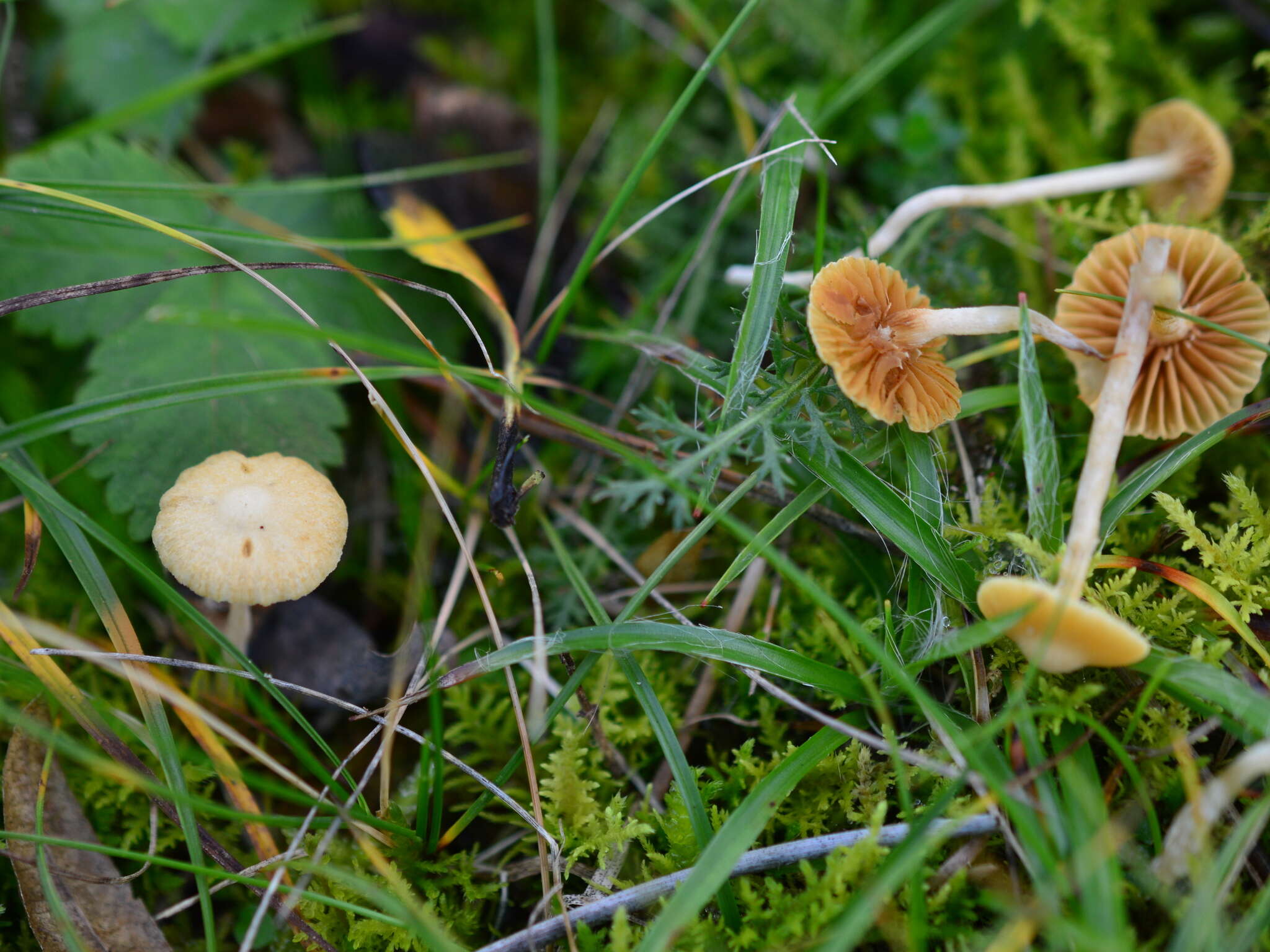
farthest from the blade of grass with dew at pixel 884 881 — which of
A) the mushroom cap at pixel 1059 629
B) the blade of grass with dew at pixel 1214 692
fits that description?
the blade of grass with dew at pixel 1214 692

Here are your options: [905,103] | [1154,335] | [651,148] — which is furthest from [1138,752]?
[905,103]

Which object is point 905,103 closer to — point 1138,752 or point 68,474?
point 1138,752

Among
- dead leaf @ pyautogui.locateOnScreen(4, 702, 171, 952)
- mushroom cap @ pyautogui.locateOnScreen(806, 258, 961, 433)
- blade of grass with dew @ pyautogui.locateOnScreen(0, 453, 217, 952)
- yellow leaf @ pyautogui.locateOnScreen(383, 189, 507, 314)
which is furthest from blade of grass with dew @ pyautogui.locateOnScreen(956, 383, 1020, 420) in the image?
dead leaf @ pyautogui.locateOnScreen(4, 702, 171, 952)

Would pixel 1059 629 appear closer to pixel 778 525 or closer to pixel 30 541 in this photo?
pixel 778 525

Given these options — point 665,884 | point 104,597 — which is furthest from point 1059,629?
point 104,597

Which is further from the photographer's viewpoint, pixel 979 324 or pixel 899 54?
pixel 899 54

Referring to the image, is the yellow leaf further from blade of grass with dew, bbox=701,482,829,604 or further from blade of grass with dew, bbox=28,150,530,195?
blade of grass with dew, bbox=701,482,829,604
